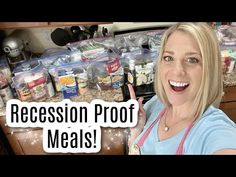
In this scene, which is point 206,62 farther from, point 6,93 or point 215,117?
point 6,93

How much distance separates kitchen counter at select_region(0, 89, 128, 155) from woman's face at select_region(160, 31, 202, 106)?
283 millimetres

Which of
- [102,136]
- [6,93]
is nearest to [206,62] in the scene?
[102,136]

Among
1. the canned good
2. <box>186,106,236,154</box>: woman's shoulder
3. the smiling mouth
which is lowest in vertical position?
the canned good

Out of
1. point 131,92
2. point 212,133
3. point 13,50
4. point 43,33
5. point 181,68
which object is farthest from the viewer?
point 43,33

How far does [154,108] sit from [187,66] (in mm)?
261

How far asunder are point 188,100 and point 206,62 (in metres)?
0.18

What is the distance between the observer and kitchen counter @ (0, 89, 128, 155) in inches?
49.4

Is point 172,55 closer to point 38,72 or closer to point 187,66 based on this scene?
point 187,66

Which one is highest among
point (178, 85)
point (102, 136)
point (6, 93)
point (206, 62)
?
point (206, 62)

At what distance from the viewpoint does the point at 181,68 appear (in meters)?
0.99

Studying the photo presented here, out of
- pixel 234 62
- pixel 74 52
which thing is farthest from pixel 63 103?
pixel 234 62

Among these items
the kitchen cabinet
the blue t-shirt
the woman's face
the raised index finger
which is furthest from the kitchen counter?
the kitchen cabinet

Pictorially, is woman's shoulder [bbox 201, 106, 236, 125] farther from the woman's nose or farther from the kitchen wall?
the kitchen wall
